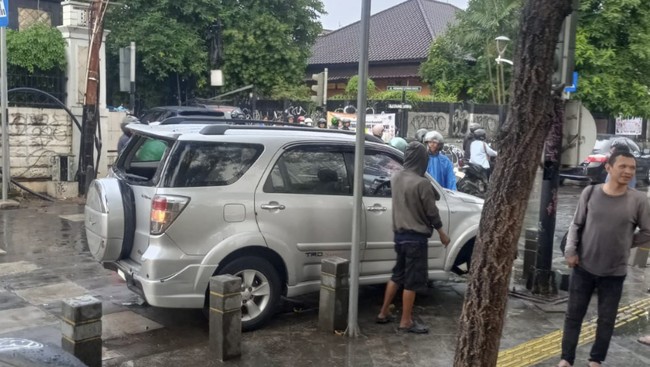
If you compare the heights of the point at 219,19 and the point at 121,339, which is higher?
the point at 219,19

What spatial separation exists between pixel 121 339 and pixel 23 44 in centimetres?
978

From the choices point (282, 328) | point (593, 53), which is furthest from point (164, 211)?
point (593, 53)

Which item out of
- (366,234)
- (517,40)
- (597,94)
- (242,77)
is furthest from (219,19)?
(517,40)

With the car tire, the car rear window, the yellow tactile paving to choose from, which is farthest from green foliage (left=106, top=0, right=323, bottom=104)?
the yellow tactile paving

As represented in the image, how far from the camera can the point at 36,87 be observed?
48.6ft

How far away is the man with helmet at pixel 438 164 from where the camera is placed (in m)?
9.31

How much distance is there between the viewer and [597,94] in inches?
994

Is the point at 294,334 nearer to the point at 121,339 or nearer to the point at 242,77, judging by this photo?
the point at 121,339

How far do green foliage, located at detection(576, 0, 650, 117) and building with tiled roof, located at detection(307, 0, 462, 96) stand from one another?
969 cm

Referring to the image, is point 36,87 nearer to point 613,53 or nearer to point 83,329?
point 83,329

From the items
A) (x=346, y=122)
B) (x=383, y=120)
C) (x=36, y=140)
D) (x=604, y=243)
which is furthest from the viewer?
(x=383, y=120)

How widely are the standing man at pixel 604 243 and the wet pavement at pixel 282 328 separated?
2.11 ft

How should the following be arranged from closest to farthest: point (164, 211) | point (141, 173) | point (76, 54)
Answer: point (164, 211) → point (141, 173) → point (76, 54)

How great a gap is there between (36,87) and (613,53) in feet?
63.5
